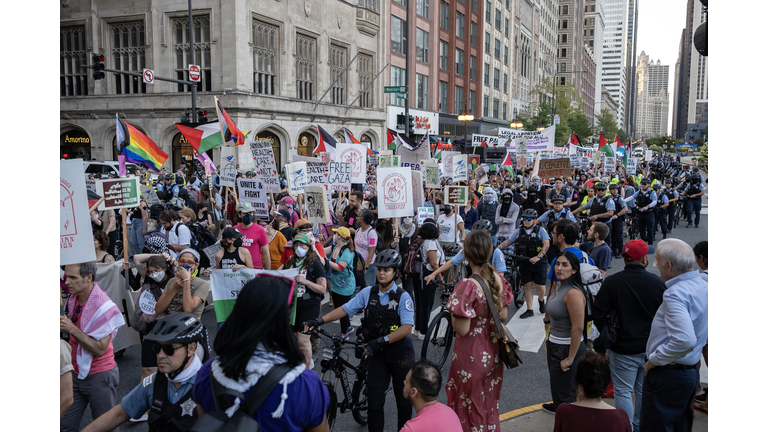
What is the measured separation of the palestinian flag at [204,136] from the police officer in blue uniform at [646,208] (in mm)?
11064

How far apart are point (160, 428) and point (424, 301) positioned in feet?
17.3

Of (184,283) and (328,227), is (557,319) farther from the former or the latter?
(328,227)

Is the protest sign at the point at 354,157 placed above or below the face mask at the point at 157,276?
above

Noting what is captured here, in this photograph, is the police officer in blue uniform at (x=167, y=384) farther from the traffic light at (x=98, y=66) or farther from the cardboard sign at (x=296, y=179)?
the traffic light at (x=98, y=66)

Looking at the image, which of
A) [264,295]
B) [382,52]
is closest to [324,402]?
[264,295]

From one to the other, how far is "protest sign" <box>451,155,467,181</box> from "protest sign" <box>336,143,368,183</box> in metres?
2.92

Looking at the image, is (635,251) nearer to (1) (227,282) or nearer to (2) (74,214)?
(1) (227,282)

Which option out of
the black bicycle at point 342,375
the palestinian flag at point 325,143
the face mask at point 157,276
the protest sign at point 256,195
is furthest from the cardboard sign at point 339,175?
the black bicycle at point 342,375

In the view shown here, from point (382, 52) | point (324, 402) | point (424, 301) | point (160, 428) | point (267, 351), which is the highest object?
point (382, 52)

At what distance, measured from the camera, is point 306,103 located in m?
32.3

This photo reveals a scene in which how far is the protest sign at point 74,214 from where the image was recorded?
444 centimetres

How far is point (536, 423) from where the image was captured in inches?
204

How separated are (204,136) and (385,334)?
10.3m

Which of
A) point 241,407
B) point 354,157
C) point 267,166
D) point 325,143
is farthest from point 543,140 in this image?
→ point 241,407
